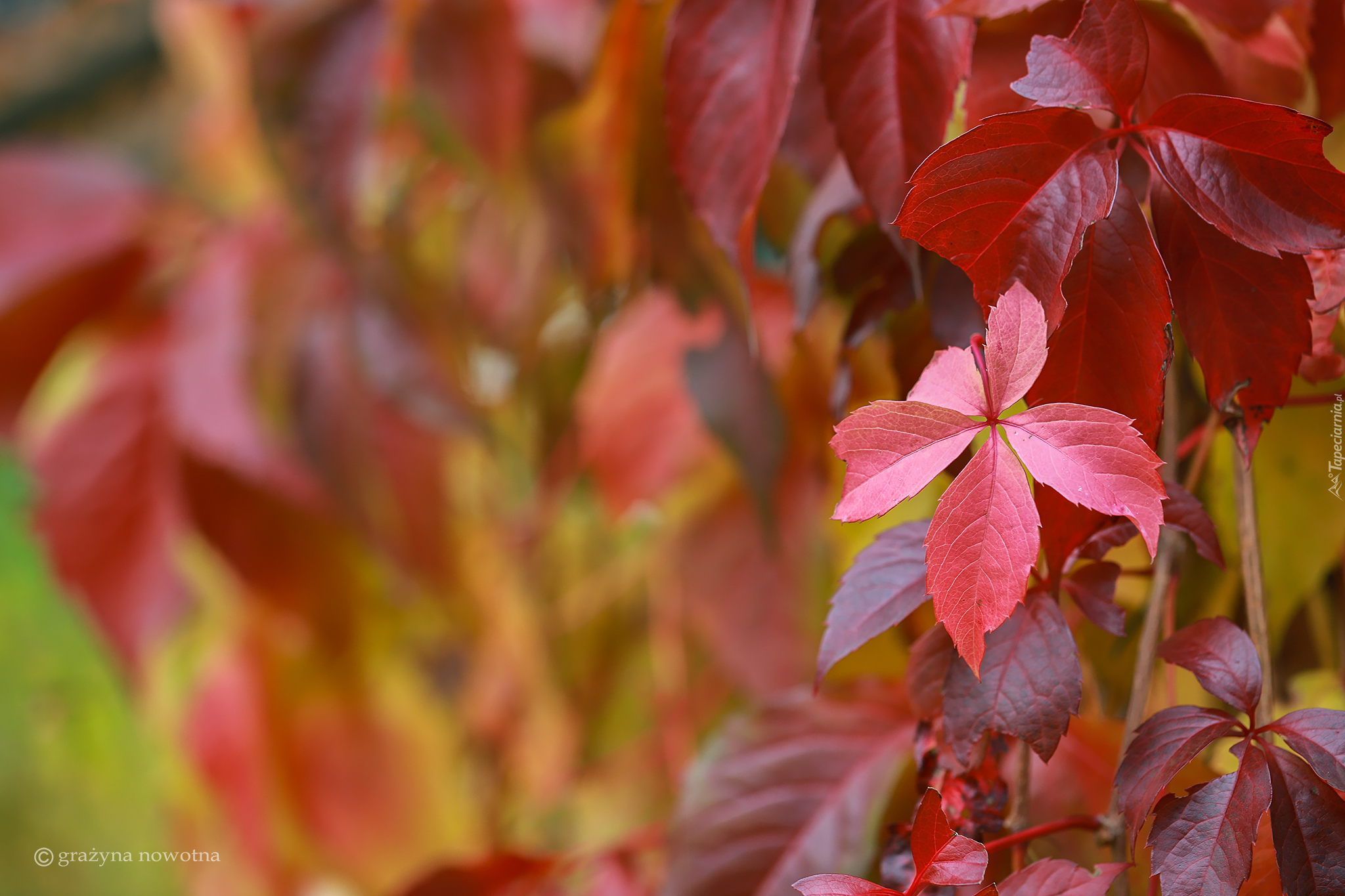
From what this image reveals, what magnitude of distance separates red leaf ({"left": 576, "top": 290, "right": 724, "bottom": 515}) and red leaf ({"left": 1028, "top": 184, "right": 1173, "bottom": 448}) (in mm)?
283

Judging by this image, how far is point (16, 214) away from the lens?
0.56 m

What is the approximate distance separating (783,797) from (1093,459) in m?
0.16

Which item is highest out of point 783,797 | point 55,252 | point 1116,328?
point 55,252

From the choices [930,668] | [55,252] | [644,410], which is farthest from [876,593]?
[55,252]

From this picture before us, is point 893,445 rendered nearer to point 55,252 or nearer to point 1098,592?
point 1098,592

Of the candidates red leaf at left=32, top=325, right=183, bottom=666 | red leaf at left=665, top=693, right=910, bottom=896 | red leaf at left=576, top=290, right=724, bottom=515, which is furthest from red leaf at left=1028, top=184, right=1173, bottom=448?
red leaf at left=32, top=325, right=183, bottom=666

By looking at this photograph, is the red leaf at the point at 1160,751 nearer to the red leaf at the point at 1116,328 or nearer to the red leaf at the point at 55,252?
the red leaf at the point at 1116,328

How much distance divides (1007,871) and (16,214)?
63 cm

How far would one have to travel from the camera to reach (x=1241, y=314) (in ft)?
0.46

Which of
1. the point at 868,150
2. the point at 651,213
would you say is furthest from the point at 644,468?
the point at 868,150

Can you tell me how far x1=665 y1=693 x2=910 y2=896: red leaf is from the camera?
0.79 ft

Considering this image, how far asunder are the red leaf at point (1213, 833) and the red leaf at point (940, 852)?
25 mm

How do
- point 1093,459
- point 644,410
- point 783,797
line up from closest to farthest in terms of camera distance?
1. point 1093,459
2. point 783,797
3. point 644,410

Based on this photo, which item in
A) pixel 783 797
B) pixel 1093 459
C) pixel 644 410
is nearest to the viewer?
pixel 1093 459
